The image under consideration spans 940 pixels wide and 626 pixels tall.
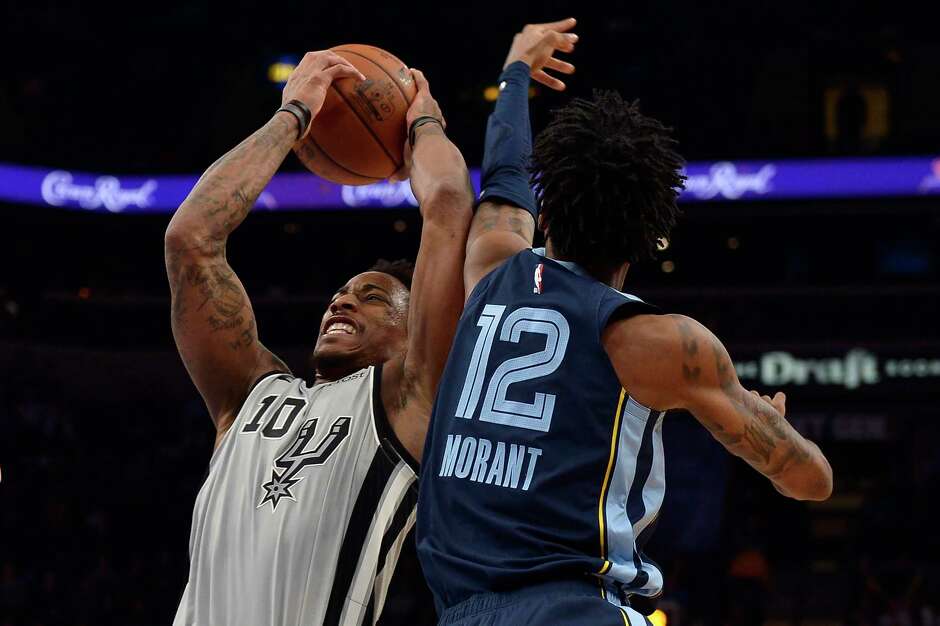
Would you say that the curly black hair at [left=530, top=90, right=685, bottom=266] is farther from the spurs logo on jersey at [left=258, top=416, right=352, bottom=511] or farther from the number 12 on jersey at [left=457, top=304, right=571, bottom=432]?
the spurs logo on jersey at [left=258, top=416, right=352, bottom=511]

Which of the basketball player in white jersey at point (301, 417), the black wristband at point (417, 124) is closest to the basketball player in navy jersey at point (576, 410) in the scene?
the basketball player in white jersey at point (301, 417)

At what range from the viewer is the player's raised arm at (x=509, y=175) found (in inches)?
101

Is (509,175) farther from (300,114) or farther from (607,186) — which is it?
(300,114)

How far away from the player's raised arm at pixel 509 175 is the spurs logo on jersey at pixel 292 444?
601 millimetres

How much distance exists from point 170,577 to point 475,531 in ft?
36.1

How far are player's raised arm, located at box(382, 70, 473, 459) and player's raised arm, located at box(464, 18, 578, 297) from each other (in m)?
0.09

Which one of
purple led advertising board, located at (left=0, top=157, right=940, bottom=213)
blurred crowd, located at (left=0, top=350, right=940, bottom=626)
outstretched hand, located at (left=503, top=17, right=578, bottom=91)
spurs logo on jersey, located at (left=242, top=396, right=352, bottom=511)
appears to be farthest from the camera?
purple led advertising board, located at (left=0, top=157, right=940, bottom=213)

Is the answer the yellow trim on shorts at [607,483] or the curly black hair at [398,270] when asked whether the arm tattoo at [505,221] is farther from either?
the curly black hair at [398,270]

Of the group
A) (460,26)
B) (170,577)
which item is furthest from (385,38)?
(170,577)

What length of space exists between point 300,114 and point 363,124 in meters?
0.18

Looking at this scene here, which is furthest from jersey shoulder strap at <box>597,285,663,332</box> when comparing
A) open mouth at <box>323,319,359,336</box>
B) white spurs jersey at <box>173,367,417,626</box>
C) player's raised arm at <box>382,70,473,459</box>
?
open mouth at <box>323,319,359,336</box>

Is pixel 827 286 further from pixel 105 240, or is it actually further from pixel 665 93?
pixel 105 240

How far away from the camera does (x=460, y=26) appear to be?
17031 millimetres

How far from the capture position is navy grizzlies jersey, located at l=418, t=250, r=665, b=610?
82.7 inches
